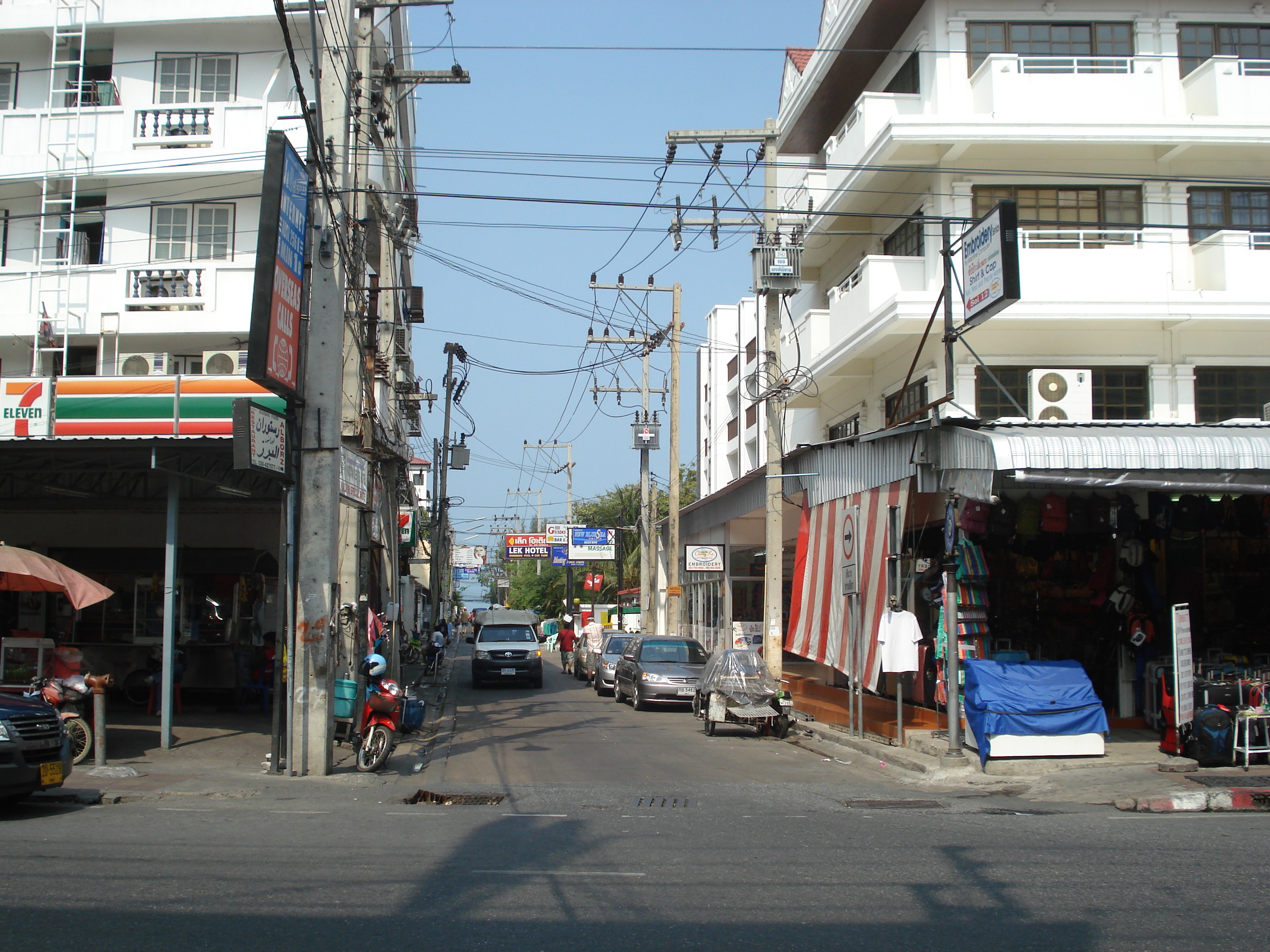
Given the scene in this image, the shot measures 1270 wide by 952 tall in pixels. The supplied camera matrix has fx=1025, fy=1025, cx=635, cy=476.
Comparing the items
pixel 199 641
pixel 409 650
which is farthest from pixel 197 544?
pixel 409 650

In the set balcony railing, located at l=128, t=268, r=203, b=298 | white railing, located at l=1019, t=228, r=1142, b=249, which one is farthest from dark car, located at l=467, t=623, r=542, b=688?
white railing, located at l=1019, t=228, r=1142, b=249

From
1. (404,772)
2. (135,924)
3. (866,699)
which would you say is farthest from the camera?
(866,699)

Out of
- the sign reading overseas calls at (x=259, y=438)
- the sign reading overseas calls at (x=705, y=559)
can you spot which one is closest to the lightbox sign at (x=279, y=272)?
the sign reading overseas calls at (x=259, y=438)

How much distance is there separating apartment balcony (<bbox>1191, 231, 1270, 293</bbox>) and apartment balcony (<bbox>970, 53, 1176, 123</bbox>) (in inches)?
105

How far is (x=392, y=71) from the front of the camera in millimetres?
18109

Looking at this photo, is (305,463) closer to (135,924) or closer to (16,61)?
(135,924)

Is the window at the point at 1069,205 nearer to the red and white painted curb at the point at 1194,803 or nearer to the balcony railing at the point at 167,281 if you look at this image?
the red and white painted curb at the point at 1194,803

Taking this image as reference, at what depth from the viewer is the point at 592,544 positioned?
5594 cm

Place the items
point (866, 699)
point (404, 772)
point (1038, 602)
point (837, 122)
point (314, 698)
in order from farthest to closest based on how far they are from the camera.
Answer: point (837, 122) → point (866, 699) → point (1038, 602) → point (404, 772) → point (314, 698)

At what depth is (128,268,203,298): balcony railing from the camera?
20375 millimetres

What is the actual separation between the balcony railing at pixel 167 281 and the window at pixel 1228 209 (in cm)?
1901

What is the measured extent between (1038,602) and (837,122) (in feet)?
43.9

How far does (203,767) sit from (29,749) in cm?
406

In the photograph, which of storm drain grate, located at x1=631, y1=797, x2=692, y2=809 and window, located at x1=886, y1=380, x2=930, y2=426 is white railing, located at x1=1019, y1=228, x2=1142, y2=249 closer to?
window, located at x1=886, y1=380, x2=930, y2=426
